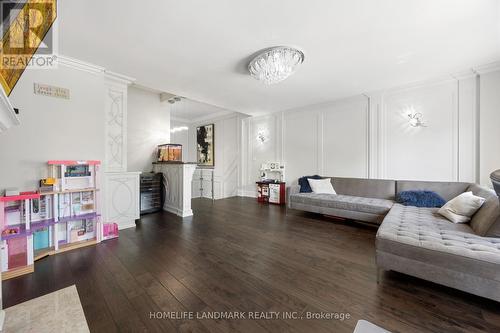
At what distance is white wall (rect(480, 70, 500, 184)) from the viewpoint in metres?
2.99

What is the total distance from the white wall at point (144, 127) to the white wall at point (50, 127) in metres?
1.78

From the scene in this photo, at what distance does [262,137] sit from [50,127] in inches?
187

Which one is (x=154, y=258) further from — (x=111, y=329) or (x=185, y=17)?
(x=185, y=17)

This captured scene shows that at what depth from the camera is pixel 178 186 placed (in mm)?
4238

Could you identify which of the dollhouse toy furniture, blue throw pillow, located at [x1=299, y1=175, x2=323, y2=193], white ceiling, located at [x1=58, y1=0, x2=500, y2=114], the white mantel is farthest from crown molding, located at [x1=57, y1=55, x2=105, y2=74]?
blue throw pillow, located at [x1=299, y1=175, x2=323, y2=193]

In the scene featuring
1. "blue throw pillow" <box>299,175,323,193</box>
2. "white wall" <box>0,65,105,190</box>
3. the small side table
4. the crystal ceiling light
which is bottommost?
the small side table

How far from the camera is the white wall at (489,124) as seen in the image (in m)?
2.99

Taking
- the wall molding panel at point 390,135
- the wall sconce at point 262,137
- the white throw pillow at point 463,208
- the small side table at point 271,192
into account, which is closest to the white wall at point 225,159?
the wall sconce at point 262,137

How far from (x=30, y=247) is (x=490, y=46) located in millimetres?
6142

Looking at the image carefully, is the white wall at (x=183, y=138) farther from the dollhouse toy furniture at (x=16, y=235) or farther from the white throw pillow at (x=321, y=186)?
the dollhouse toy furniture at (x=16, y=235)

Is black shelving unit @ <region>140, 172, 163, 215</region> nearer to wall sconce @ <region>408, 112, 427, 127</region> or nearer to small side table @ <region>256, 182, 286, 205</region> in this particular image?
small side table @ <region>256, 182, 286, 205</region>

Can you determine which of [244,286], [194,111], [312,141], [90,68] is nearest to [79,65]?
[90,68]

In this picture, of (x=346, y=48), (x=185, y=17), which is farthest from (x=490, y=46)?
(x=185, y=17)

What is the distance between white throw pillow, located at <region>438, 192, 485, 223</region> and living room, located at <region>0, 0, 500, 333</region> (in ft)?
0.08
